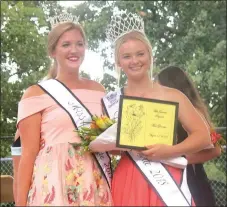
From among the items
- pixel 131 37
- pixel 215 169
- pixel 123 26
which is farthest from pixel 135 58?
pixel 215 169

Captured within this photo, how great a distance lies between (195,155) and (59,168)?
1.98ft

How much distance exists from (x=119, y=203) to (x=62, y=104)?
36cm

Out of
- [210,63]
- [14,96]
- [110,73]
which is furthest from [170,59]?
[14,96]

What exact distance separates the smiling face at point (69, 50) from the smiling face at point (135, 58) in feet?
0.52

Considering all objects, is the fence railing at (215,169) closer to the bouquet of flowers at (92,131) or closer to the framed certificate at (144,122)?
the bouquet of flowers at (92,131)

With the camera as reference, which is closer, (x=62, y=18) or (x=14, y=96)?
(x=62, y=18)

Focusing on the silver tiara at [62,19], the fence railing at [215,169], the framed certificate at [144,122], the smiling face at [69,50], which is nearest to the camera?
the framed certificate at [144,122]

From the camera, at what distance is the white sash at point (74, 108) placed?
173 centimetres

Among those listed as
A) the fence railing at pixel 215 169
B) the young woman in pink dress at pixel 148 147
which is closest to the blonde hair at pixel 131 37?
the young woman in pink dress at pixel 148 147

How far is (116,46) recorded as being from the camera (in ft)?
5.82

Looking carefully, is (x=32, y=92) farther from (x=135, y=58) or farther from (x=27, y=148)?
(x=135, y=58)

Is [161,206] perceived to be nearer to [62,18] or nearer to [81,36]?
[81,36]

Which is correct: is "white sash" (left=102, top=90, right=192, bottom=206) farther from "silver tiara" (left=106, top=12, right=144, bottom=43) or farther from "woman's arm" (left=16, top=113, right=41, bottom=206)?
"silver tiara" (left=106, top=12, right=144, bottom=43)

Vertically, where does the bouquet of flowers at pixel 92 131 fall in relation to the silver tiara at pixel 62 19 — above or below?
below
